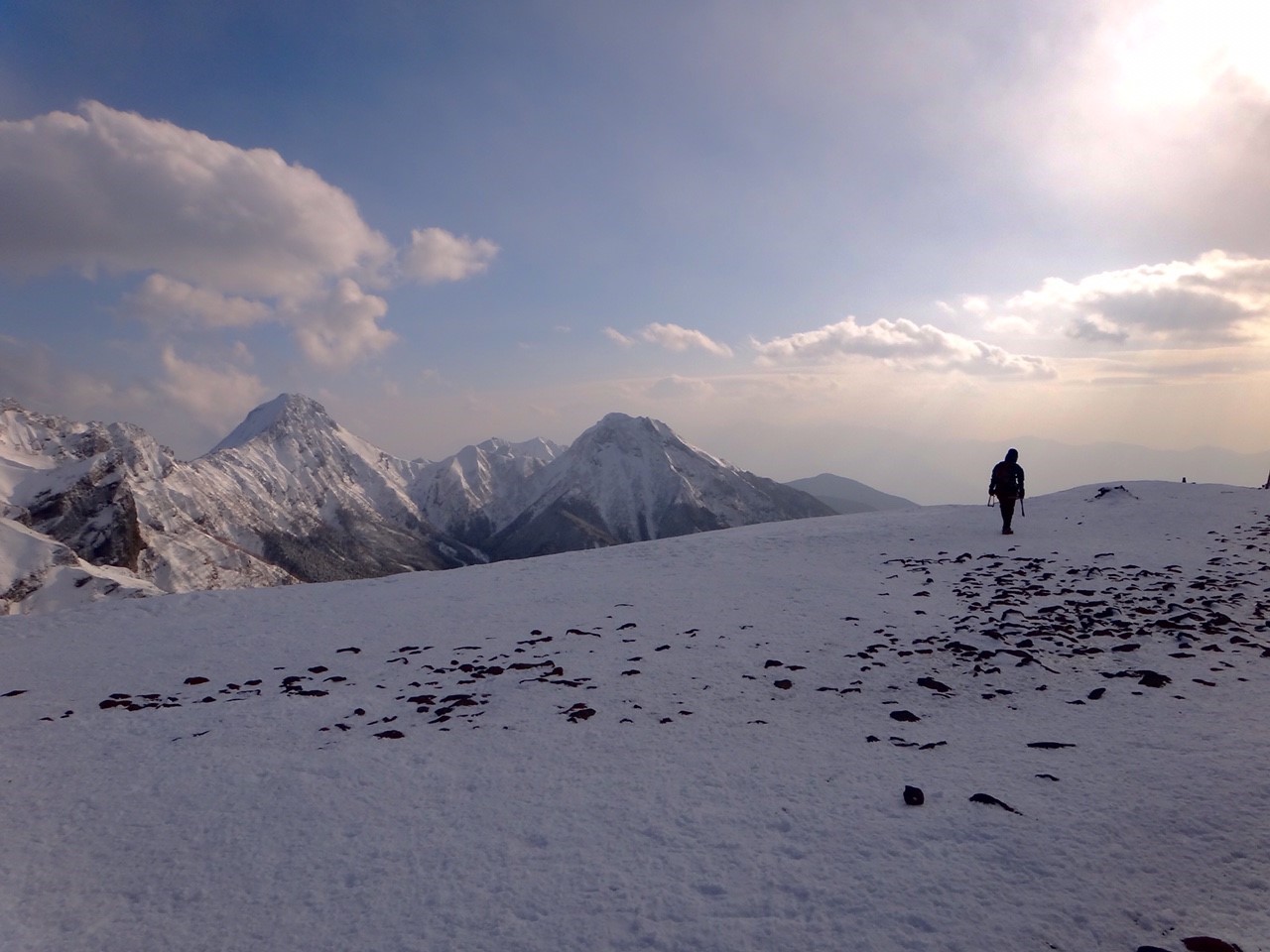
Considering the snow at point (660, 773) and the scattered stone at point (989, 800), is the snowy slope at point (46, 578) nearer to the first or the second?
the snow at point (660, 773)

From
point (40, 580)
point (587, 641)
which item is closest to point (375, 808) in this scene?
point (587, 641)

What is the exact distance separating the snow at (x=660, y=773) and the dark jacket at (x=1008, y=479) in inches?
300

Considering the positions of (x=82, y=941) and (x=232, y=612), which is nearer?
(x=82, y=941)

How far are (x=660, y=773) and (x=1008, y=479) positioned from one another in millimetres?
23045

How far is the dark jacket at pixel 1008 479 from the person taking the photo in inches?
1062

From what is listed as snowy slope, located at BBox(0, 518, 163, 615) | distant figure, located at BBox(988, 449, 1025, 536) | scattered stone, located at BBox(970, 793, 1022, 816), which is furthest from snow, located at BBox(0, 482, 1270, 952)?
snowy slope, located at BBox(0, 518, 163, 615)

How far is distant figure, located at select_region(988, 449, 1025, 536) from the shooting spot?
2694 centimetres

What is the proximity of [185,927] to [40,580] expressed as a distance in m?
172

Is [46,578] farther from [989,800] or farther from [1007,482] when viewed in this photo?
[989,800]

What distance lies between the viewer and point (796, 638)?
15.2 metres

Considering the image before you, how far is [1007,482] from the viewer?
88.6 feet

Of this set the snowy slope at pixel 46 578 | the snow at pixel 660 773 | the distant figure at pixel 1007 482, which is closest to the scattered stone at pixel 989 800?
the snow at pixel 660 773

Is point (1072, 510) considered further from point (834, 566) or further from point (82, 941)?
point (82, 941)

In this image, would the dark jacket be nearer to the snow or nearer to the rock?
the snow
